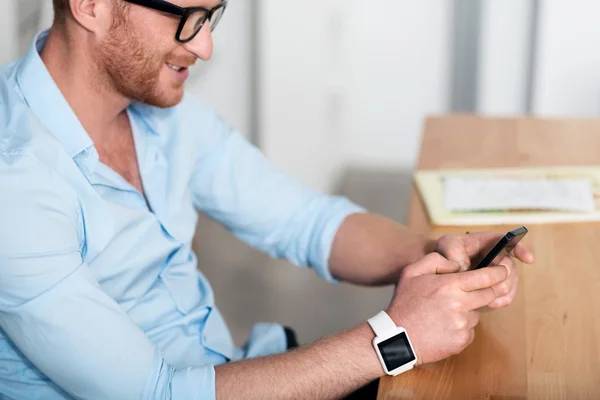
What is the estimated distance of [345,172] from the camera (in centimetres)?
282

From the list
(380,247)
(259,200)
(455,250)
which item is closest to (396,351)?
(455,250)

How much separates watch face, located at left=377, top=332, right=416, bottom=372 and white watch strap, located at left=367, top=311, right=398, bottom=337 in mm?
13

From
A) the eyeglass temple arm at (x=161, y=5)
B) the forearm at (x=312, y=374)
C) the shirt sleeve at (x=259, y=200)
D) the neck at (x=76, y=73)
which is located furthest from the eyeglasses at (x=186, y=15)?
the forearm at (x=312, y=374)

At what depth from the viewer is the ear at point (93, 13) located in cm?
132

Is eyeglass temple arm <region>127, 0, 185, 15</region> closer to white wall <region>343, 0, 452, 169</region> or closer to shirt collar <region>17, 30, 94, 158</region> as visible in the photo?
shirt collar <region>17, 30, 94, 158</region>

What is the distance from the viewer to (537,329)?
4.03 ft

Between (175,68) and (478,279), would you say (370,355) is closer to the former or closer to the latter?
(478,279)

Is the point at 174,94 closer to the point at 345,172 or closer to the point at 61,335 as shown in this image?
the point at 61,335

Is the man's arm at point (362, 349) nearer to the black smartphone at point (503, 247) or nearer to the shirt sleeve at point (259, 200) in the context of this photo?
the black smartphone at point (503, 247)

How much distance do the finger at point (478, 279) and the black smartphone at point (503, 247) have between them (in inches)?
1.0

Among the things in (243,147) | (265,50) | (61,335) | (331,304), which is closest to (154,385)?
(61,335)

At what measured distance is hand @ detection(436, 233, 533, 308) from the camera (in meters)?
1.25

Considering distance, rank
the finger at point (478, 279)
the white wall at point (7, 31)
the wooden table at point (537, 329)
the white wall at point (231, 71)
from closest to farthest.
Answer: the wooden table at point (537, 329), the finger at point (478, 279), the white wall at point (7, 31), the white wall at point (231, 71)

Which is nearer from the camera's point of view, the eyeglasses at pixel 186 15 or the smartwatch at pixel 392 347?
the smartwatch at pixel 392 347
